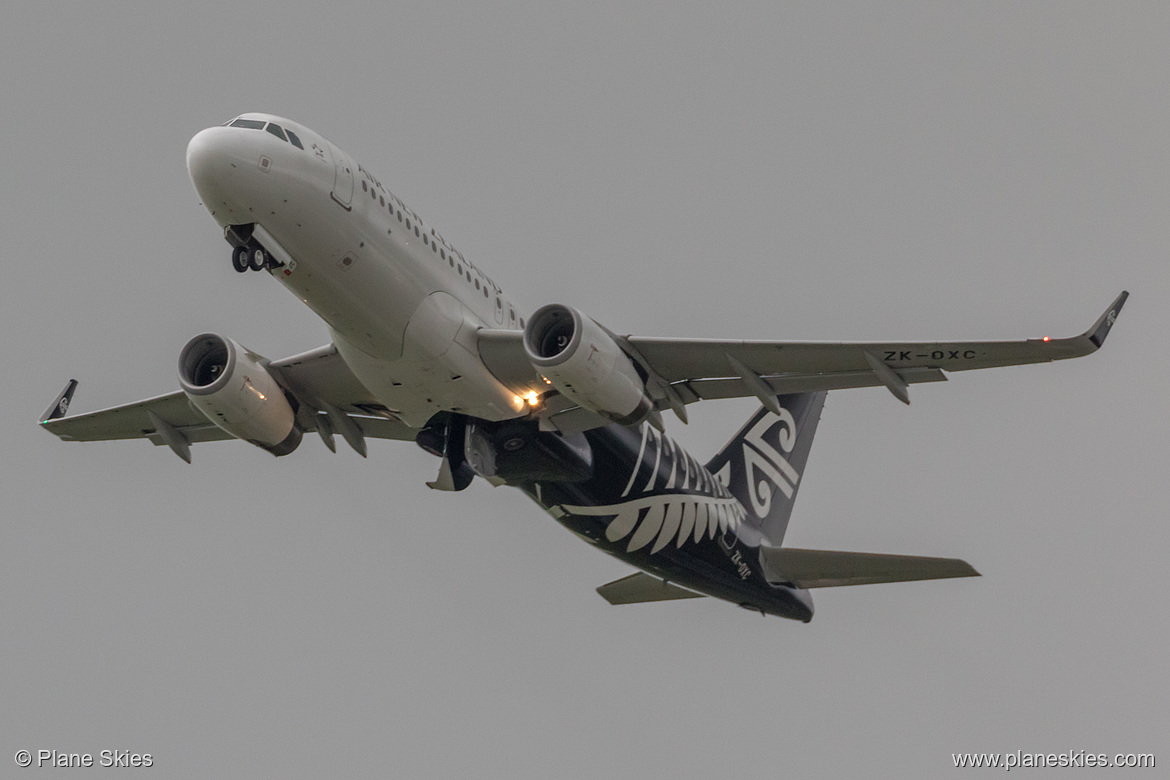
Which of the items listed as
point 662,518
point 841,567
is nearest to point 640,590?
point 662,518

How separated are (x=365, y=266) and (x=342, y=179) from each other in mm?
1480

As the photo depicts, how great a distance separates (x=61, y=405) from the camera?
91.0 feet

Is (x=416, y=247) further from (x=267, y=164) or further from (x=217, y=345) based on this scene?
(x=217, y=345)

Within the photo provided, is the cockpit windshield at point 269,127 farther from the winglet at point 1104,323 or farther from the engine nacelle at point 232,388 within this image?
the winglet at point 1104,323

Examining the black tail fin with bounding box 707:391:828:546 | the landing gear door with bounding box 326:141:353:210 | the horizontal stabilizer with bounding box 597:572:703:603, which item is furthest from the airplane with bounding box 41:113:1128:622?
the black tail fin with bounding box 707:391:828:546

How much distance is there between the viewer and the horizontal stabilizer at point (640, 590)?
31094 mm

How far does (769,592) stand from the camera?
29609 millimetres

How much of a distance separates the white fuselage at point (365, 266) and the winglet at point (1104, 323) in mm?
10301

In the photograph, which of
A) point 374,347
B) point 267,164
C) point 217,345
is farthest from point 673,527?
point 267,164

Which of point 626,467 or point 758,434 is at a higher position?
point 758,434

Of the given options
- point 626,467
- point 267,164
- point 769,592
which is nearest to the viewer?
point 267,164

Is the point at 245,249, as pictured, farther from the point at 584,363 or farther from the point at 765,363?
the point at 765,363

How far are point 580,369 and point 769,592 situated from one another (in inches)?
406

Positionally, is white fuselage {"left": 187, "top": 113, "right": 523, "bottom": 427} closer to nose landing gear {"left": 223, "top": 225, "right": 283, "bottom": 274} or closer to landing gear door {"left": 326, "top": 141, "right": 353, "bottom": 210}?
landing gear door {"left": 326, "top": 141, "right": 353, "bottom": 210}
